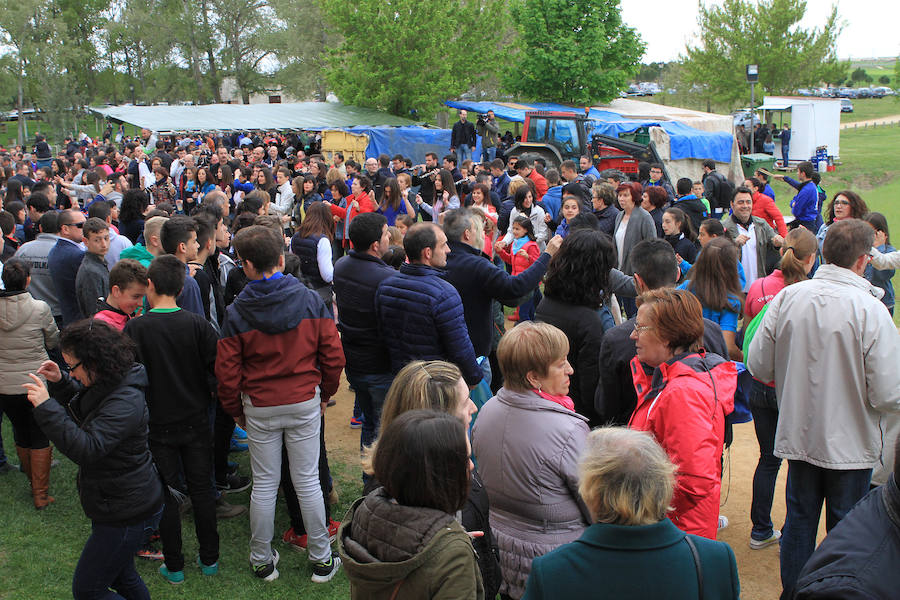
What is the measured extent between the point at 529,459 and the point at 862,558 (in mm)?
1228

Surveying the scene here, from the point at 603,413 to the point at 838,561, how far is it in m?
1.91

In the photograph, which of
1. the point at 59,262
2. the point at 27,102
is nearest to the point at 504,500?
the point at 59,262

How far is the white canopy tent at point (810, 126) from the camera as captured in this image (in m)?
27.5

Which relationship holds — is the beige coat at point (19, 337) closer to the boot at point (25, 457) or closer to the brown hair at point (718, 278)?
the boot at point (25, 457)

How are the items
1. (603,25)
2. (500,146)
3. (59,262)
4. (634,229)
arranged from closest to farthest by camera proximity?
(59,262) < (634,229) < (500,146) < (603,25)

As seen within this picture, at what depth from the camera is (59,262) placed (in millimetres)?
5930

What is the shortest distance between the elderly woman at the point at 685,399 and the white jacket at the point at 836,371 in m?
0.62

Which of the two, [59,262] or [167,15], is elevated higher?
[167,15]

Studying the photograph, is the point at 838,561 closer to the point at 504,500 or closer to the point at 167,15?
the point at 504,500

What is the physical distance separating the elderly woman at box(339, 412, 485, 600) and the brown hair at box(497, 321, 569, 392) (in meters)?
0.77

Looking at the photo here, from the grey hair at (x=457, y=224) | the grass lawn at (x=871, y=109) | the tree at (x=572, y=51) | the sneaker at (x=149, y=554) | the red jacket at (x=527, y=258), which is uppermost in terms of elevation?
the tree at (x=572, y=51)

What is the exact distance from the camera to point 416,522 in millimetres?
2129

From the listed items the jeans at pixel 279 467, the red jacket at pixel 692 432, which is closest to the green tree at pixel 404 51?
the jeans at pixel 279 467

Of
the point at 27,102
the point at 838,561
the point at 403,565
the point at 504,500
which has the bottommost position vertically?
the point at 504,500
